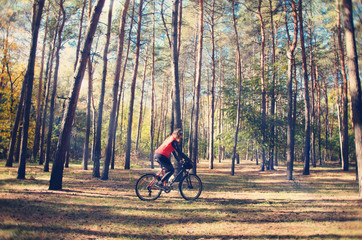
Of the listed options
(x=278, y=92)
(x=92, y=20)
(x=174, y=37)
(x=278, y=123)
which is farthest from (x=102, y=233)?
(x=278, y=92)

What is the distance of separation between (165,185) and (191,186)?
2.73ft

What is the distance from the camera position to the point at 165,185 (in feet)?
22.9

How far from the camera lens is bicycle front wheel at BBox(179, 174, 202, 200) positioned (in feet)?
23.6

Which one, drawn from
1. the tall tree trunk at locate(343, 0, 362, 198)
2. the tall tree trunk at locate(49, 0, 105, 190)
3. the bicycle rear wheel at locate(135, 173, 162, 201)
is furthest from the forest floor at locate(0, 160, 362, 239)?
the tall tree trunk at locate(343, 0, 362, 198)

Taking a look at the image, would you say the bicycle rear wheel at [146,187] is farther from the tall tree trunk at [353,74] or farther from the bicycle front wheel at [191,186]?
the tall tree trunk at [353,74]

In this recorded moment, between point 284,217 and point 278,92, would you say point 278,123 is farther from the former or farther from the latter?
point 284,217

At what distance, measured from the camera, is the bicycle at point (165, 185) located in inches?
274

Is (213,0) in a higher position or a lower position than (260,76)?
higher

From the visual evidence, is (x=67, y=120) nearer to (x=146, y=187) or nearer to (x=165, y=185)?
(x=146, y=187)

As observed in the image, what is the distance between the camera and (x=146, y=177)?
7113mm

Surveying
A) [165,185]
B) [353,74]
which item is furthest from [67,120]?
[353,74]

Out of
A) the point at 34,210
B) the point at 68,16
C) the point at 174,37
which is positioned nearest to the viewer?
the point at 34,210

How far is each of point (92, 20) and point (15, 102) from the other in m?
17.0

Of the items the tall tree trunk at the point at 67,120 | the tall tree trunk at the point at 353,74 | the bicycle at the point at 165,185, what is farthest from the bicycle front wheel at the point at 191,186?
the tall tree trunk at the point at 353,74
